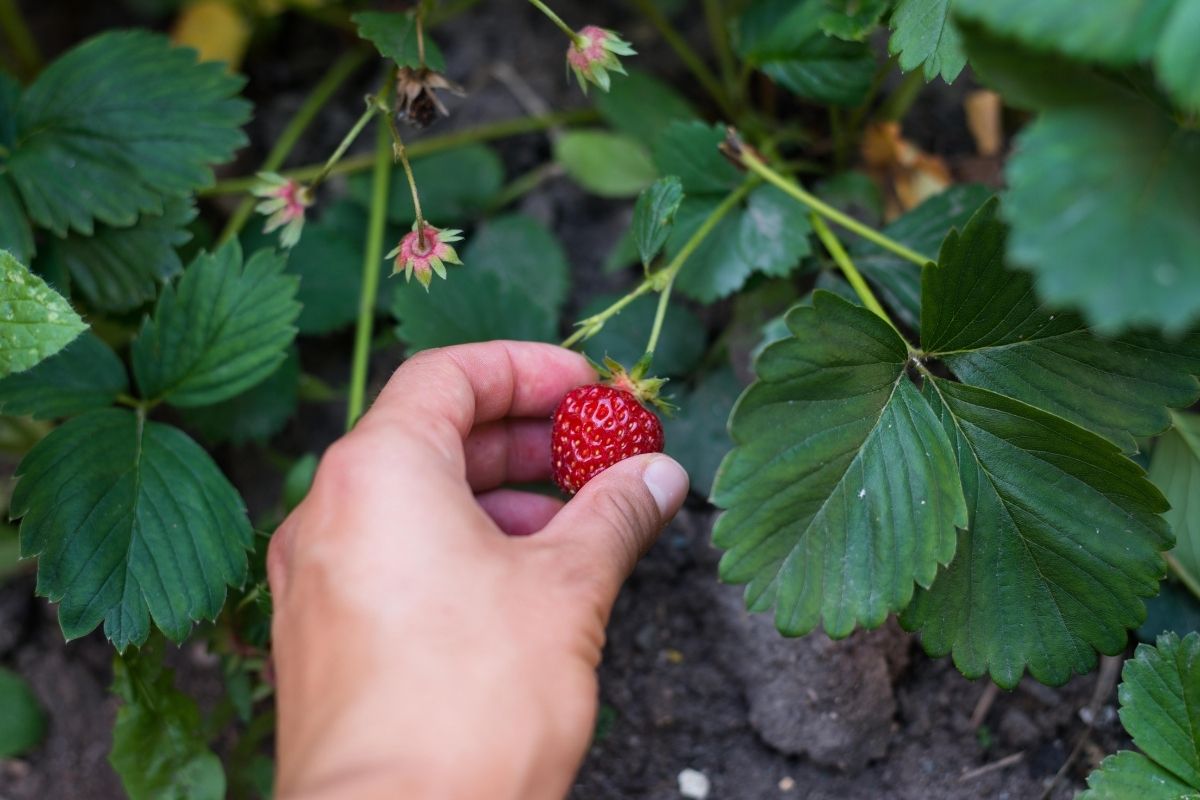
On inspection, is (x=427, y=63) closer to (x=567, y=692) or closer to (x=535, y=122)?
(x=535, y=122)

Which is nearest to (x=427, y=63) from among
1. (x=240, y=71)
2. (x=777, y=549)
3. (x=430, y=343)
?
(x=430, y=343)

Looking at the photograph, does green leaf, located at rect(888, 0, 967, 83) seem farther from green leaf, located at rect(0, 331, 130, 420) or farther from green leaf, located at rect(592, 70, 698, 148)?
green leaf, located at rect(0, 331, 130, 420)

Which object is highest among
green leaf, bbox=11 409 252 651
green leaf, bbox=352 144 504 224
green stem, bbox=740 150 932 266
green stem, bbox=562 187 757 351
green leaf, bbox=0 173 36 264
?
green stem, bbox=740 150 932 266

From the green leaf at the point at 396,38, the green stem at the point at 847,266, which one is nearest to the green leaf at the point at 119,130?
the green leaf at the point at 396,38

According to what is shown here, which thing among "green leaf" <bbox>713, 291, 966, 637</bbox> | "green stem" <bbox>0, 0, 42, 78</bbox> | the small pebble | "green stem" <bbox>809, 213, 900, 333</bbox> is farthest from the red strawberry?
"green stem" <bbox>0, 0, 42, 78</bbox>

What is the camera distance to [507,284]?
144 centimetres

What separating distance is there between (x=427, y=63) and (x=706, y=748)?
0.90 m

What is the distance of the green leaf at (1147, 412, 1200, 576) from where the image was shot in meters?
1.15

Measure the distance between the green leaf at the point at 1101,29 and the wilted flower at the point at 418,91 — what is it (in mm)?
619

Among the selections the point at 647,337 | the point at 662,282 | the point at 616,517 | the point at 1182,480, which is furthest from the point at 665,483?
the point at 1182,480

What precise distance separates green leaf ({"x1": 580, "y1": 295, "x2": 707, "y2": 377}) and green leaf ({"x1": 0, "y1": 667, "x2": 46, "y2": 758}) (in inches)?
37.2

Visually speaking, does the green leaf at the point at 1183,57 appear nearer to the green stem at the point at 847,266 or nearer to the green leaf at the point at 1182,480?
the green stem at the point at 847,266

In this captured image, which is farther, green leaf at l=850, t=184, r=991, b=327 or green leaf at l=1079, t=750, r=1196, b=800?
green leaf at l=850, t=184, r=991, b=327

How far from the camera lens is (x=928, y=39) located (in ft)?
3.37
